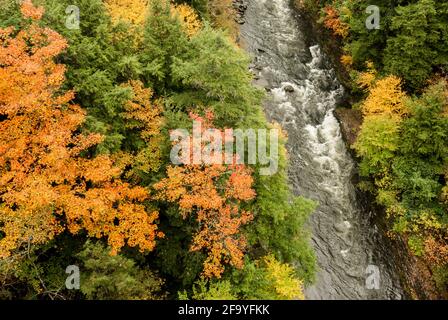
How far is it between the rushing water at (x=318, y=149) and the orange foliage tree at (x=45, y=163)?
495 inches

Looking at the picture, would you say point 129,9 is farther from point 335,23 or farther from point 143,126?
point 335,23

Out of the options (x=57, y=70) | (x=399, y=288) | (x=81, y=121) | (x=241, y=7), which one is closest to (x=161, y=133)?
(x=81, y=121)

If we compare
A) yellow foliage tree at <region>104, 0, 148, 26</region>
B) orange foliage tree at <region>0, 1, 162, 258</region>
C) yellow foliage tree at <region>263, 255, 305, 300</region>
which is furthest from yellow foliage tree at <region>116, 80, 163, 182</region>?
yellow foliage tree at <region>263, 255, 305, 300</region>

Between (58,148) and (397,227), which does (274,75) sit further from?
(58,148)

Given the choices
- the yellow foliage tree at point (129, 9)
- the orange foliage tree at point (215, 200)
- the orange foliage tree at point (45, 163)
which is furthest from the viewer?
the yellow foliage tree at point (129, 9)

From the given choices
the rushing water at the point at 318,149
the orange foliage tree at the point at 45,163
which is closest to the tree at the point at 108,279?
the orange foliage tree at the point at 45,163

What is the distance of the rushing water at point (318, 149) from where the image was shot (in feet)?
82.8

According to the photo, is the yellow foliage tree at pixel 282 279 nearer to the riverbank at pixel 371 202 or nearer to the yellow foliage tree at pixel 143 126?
the yellow foliage tree at pixel 143 126

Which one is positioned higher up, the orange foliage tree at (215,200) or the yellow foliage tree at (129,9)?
the yellow foliage tree at (129,9)

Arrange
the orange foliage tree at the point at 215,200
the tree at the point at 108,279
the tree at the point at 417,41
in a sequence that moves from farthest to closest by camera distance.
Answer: the tree at the point at 417,41 → the orange foliage tree at the point at 215,200 → the tree at the point at 108,279

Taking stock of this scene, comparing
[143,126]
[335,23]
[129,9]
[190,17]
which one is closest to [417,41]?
[335,23]

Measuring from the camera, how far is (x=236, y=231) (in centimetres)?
1930

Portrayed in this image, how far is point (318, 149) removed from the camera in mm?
31797
